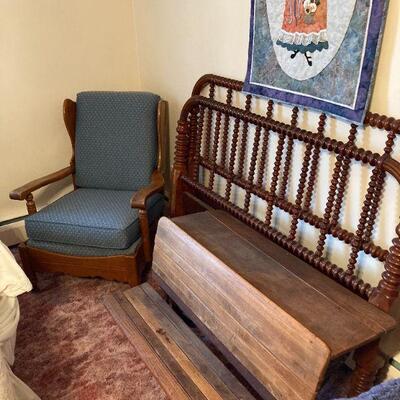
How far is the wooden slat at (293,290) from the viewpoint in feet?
3.88

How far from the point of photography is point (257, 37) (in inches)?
64.3

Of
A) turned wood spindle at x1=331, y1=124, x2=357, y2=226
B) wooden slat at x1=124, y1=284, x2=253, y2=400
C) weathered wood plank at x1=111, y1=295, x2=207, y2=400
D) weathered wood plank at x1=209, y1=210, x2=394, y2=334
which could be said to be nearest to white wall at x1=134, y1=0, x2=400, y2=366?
turned wood spindle at x1=331, y1=124, x2=357, y2=226

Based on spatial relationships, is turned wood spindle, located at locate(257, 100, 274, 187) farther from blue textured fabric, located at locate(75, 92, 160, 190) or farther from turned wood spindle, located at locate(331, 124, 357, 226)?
blue textured fabric, located at locate(75, 92, 160, 190)

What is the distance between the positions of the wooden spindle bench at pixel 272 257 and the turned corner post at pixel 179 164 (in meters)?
0.01

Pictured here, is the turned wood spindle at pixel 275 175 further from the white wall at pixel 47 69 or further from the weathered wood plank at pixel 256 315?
the white wall at pixel 47 69

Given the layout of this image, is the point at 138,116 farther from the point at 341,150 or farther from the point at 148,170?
the point at 341,150

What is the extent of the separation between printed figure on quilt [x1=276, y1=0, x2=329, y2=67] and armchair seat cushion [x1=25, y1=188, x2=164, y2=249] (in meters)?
1.13

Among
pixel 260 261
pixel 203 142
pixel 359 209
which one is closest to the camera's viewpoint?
pixel 359 209

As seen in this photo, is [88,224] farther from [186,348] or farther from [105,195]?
[186,348]

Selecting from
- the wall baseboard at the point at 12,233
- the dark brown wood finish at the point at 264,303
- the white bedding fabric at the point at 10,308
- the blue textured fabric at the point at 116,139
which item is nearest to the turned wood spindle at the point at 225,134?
the dark brown wood finish at the point at 264,303

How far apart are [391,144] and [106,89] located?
6.50 ft

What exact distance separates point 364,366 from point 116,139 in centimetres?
180

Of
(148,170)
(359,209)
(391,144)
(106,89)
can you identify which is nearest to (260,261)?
(359,209)

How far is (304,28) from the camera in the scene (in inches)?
56.1
